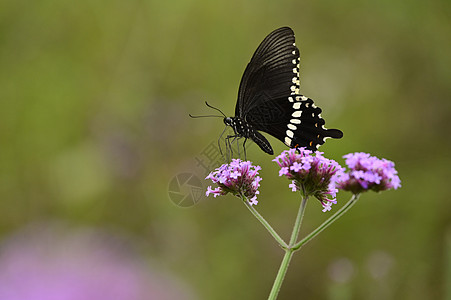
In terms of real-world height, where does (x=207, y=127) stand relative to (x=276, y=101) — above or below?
above

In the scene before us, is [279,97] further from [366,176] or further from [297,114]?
[366,176]

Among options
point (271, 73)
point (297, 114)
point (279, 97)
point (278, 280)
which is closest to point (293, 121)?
point (297, 114)

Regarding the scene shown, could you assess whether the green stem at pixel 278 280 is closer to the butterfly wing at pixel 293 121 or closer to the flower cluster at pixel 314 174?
the flower cluster at pixel 314 174

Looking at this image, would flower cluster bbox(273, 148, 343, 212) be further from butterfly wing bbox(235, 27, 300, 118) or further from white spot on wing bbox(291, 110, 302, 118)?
butterfly wing bbox(235, 27, 300, 118)

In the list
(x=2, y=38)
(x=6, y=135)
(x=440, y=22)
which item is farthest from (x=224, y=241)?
(x=440, y=22)

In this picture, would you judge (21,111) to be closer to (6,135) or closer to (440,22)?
(6,135)

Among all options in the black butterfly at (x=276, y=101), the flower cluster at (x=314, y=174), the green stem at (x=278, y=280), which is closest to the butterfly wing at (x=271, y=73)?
the black butterfly at (x=276, y=101)

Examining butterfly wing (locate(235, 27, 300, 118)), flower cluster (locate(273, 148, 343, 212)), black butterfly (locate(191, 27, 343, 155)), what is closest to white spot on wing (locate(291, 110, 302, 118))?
black butterfly (locate(191, 27, 343, 155))
